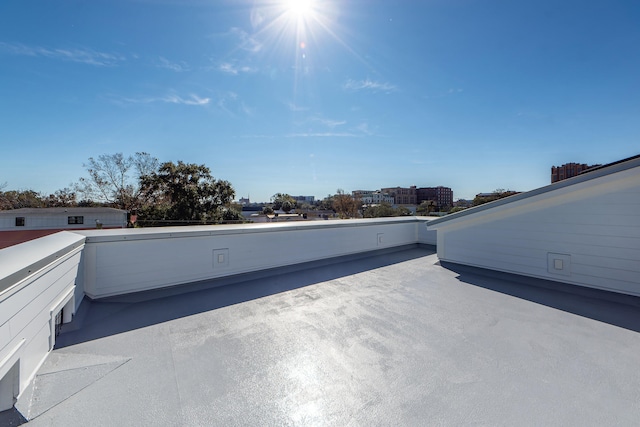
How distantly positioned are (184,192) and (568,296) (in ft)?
56.6

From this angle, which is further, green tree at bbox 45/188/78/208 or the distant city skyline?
green tree at bbox 45/188/78/208

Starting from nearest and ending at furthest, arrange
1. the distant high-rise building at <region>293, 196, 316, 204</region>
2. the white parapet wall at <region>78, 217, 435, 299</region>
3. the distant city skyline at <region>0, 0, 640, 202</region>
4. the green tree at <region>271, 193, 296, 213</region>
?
the white parapet wall at <region>78, 217, 435, 299</region>, the distant city skyline at <region>0, 0, 640, 202</region>, the green tree at <region>271, 193, 296, 213</region>, the distant high-rise building at <region>293, 196, 316, 204</region>

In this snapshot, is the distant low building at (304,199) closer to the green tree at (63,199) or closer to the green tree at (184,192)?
the green tree at (184,192)

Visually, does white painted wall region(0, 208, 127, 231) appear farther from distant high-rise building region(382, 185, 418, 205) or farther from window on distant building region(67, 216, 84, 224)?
distant high-rise building region(382, 185, 418, 205)

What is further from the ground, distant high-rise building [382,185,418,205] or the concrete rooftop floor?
distant high-rise building [382,185,418,205]

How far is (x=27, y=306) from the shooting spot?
1.19m

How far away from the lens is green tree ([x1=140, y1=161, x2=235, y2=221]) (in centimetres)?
1538

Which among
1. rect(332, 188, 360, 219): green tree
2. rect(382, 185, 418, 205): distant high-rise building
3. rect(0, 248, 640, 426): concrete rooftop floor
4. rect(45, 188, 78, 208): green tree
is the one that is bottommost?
rect(0, 248, 640, 426): concrete rooftop floor

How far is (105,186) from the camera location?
666 inches

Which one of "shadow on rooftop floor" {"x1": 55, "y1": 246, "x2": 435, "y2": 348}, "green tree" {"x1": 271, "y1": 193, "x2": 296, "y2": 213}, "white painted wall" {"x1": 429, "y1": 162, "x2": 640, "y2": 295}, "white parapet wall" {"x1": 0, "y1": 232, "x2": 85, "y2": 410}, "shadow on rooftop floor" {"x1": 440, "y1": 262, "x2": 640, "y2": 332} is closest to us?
"white parapet wall" {"x1": 0, "y1": 232, "x2": 85, "y2": 410}

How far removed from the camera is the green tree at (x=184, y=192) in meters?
15.4

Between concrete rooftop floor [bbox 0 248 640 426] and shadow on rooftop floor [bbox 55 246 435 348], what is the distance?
20mm

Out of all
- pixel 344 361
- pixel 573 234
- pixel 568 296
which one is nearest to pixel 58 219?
pixel 344 361

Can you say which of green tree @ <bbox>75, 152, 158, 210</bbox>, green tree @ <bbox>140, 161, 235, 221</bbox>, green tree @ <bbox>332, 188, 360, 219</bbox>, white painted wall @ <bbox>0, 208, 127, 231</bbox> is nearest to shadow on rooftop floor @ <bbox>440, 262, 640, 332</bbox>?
white painted wall @ <bbox>0, 208, 127, 231</bbox>
